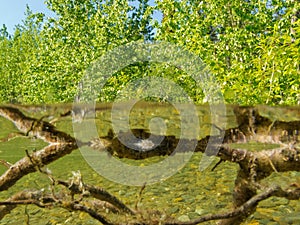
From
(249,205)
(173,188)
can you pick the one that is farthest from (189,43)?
(249,205)

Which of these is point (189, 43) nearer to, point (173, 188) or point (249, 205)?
point (173, 188)

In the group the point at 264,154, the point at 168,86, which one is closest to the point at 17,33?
the point at 168,86

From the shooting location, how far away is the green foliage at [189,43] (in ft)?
25.7

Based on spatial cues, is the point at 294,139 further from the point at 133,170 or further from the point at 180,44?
the point at 133,170

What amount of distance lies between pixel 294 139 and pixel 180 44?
25.5ft

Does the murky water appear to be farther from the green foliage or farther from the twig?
the green foliage

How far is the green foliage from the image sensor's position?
7836mm

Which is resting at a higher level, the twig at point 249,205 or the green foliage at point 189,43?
the green foliage at point 189,43

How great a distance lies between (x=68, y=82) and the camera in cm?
1914

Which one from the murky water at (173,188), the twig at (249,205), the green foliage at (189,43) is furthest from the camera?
the green foliage at (189,43)

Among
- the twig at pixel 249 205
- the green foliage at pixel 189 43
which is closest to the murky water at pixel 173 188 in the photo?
the twig at pixel 249 205

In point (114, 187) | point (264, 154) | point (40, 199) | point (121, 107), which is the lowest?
point (114, 187)

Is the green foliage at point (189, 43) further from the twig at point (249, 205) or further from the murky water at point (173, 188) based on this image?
the twig at point (249, 205)

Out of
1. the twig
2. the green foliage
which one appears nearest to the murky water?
the twig
